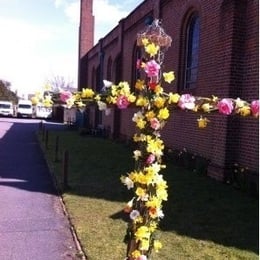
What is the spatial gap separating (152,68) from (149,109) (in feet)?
1.06

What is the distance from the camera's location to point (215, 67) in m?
12.9

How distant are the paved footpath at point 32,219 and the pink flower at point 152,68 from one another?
3185 millimetres

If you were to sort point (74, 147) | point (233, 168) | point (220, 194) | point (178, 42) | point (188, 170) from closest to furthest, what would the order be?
1. point (220, 194)
2. point (233, 168)
3. point (188, 170)
4. point (178, 42)
5. point (74, 147)

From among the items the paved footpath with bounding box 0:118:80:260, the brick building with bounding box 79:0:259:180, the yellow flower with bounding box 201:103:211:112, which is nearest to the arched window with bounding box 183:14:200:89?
the brick building with bounding box 79:0:259:180

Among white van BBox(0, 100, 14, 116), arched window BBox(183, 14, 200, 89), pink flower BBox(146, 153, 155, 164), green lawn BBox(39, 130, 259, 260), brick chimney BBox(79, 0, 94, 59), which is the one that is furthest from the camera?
white van BBox(0, 100, 14, 116)

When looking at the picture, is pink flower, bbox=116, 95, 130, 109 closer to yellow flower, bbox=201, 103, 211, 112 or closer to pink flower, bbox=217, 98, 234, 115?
yellow flower, bbox=201, 103, 211, 112

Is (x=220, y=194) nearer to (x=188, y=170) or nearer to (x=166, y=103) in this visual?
(x=188, y=170)

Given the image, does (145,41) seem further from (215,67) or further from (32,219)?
(215,67)

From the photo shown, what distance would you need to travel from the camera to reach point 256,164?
422 inches

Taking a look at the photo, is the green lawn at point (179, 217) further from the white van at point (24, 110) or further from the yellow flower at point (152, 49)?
the white van at point (24, 110)

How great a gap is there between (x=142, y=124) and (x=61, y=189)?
23.5 ft

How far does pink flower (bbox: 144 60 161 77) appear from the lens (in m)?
4.02

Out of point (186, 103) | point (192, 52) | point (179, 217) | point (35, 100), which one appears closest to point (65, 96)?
point (35, 100)

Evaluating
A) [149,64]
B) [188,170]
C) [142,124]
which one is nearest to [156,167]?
[142,124]
